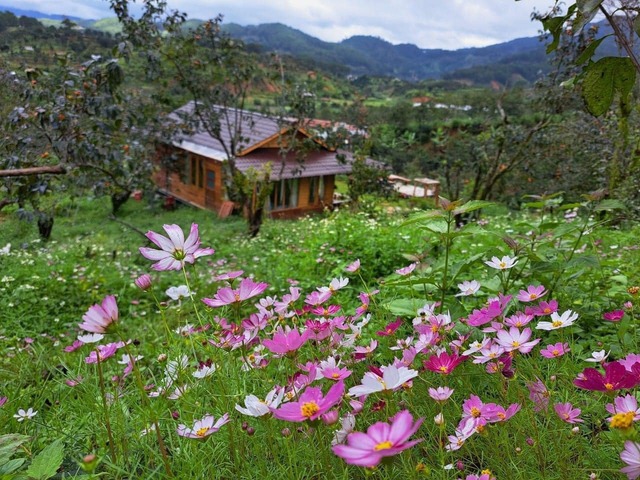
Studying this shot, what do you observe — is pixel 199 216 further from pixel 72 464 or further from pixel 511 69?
pixel 511 69

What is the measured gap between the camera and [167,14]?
356 inches

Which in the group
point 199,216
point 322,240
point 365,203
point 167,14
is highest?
point 167,14

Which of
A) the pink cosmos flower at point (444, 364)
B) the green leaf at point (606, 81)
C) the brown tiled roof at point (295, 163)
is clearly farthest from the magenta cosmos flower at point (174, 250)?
the brown tiled roof at point (295, 163)

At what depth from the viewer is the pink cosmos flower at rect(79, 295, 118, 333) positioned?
2.06 ft

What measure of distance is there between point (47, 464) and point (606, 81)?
1.15 m

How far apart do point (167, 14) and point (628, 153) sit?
26.2 feet

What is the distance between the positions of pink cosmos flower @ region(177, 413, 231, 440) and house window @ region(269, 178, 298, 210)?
12159 millimetres

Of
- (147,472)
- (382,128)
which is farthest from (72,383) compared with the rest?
(382,128)

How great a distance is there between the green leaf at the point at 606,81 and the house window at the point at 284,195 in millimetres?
12007

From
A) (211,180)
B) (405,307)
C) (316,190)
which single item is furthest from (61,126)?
(316,190)

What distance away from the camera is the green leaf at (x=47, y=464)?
690mm

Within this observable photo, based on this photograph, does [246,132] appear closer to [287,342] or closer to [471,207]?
[471,207]

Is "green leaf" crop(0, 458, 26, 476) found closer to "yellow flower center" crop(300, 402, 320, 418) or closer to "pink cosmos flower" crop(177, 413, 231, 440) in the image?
"pink cosmos flower" crop(177, 413, 231, 440)

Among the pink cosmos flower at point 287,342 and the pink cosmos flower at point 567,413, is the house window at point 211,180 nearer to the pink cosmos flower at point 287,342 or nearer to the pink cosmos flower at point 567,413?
the pink cosmos flower at point 287,342
